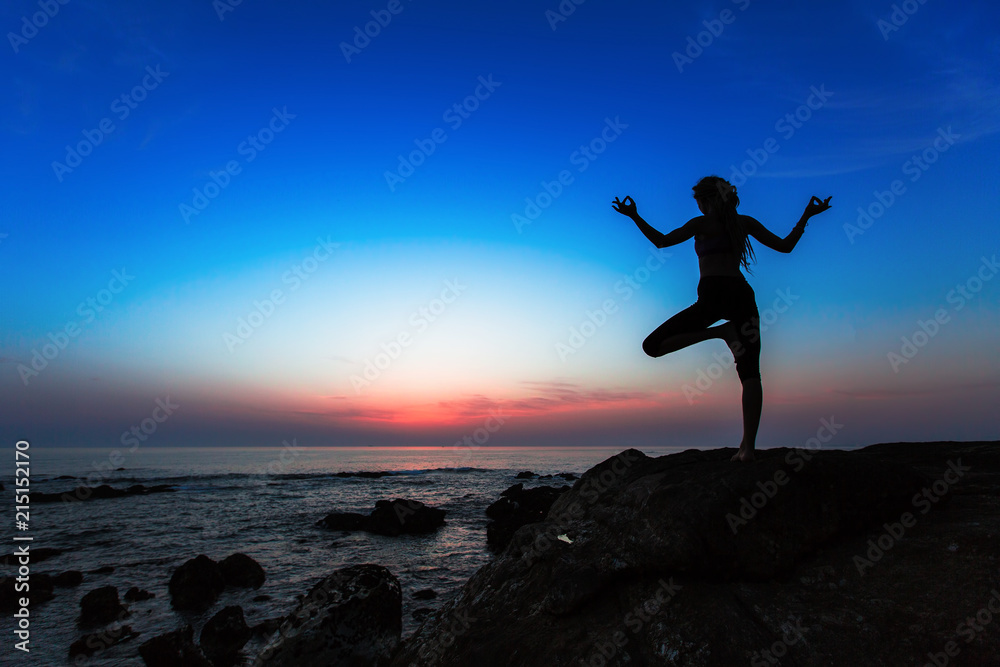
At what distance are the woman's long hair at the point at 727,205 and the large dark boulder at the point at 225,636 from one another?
11.8 meters

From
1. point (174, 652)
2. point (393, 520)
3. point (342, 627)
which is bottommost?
point (393, 520)

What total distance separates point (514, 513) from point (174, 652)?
18.1m

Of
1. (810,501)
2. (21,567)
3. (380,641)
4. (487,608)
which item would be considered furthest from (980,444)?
(21,567)

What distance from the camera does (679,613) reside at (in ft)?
13.3

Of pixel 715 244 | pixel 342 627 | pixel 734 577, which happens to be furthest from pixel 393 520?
pixel 715 244

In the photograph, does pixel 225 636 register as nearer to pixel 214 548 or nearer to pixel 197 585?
pixel 197 585

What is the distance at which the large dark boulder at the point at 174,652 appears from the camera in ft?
30.7

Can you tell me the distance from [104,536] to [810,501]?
29070 millimetres

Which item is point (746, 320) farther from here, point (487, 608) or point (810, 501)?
point (487, 608)

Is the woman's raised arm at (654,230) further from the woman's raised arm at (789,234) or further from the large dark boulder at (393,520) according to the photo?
the large dark boulder at (393,520)

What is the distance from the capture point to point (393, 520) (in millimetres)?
25016

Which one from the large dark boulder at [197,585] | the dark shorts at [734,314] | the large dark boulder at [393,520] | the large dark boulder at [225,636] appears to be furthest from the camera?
the large dark boulder at [393,520]

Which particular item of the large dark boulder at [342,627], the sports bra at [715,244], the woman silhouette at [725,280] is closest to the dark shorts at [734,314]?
the woman silhouette at [725,280]

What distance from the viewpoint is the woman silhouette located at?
5195mm
